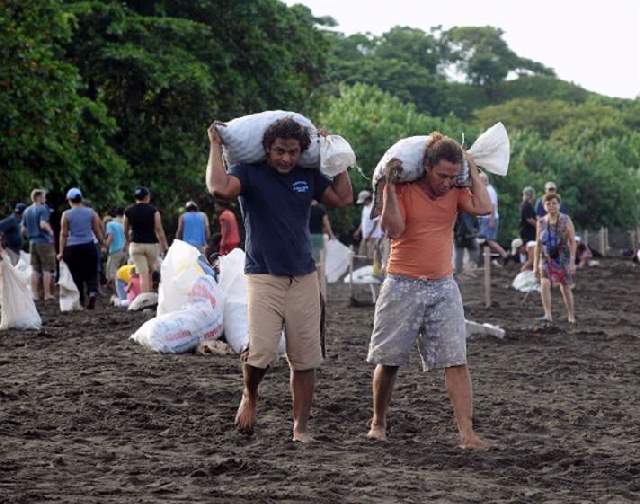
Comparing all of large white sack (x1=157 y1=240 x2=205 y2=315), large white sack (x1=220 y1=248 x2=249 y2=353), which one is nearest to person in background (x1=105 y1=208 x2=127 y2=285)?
large white sack (x1=157 y1=240 x2=205 y2=315)

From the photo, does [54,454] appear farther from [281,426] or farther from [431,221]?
[431,221]

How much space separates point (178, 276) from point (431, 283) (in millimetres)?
5446

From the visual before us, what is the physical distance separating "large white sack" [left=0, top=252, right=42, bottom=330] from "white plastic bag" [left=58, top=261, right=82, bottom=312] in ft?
9.63

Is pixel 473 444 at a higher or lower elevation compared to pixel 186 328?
lower

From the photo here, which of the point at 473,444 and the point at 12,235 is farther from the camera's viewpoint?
the point at 12,235

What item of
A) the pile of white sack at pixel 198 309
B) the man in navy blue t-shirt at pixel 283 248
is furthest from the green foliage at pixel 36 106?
the man in navy blue t-shirt at pixel 283 248

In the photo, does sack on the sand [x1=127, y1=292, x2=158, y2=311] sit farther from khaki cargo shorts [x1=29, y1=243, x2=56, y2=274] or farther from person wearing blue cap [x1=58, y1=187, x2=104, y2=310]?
khaki cargo shorts [x1=29, y1=243, x2=56, y2=274]

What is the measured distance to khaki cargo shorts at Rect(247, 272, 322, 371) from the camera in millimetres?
7316

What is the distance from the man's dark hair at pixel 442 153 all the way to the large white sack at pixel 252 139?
0.55m

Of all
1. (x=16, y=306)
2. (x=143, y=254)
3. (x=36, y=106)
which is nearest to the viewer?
(x=16, y=306)

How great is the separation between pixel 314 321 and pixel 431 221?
2.56 ft

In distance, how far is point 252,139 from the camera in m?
7.28

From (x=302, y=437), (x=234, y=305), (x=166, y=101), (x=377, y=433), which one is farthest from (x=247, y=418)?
(x=166, y=101)

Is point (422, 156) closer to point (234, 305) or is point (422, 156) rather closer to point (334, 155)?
point (334, 155)
